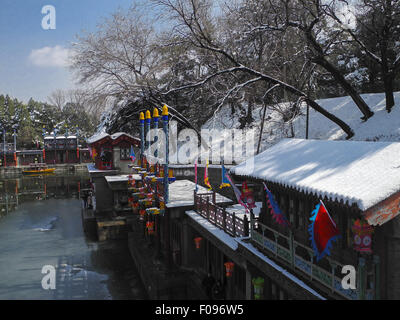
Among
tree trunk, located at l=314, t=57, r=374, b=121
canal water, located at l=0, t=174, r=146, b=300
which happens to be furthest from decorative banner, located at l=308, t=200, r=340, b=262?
tree trunk, located at l=314, t=57, r=374, b=121

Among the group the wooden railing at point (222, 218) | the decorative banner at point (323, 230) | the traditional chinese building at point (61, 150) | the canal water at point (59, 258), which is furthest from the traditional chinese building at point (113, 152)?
the traditional chinese building at point (61, 150)

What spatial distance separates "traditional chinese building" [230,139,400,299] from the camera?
7.49m

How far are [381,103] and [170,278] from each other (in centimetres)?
2225

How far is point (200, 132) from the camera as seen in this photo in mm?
37844

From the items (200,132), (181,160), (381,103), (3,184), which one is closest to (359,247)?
(381,103)

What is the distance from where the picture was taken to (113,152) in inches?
1324

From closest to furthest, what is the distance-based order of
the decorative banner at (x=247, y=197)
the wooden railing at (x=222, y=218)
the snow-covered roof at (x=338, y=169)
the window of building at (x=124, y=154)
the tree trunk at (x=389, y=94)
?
1. the snow-covered roof at (x=338, y=169)
2. the decorative banner at (x=247, y=197)
3. the wooden railing at (x=222, y=218)
4. the tree trunk at (x=389, y=94)
5. the window of building at (x=124, y=154)

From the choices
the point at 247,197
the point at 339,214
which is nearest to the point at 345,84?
the point at 247,197

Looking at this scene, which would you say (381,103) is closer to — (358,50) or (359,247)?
(358,50)

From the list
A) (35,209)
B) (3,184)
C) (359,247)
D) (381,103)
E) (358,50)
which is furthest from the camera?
(3,184)

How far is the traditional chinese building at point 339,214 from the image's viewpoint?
7.49m

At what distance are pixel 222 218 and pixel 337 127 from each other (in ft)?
64.4

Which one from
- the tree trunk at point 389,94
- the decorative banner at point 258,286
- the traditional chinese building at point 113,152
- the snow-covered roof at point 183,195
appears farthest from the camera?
the traditional chinese building at point 113,152

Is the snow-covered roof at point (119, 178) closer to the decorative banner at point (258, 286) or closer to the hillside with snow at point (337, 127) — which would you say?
the hillside with snow at point (337, 127)
